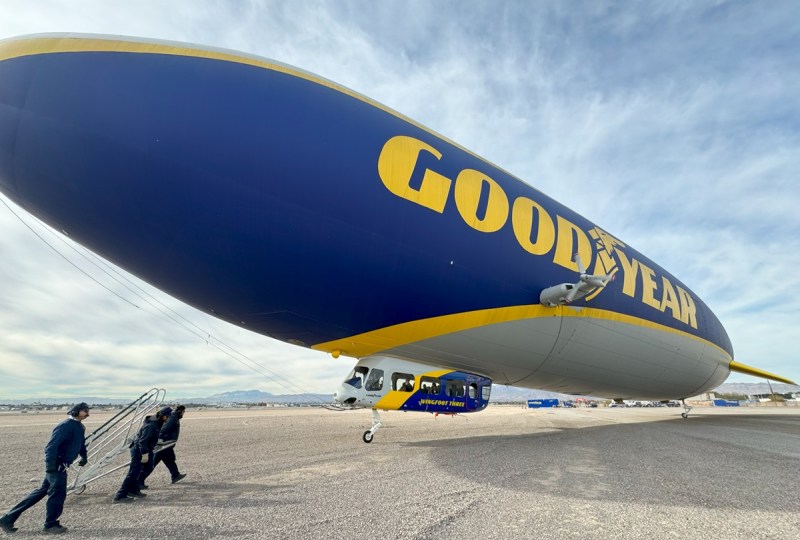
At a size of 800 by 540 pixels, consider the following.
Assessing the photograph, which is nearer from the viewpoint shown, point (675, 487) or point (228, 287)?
point (675, 487)

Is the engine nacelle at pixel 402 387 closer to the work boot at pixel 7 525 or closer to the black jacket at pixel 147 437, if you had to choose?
the black jacket at pixel 147 437

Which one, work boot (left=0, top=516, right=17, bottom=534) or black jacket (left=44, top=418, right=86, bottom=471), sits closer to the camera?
work boot (left=0, top=516, right=17, bottom=534)

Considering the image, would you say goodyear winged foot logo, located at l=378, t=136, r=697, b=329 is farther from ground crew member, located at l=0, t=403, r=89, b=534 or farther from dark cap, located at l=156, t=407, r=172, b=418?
ground crew member, located at l=0, t=403, r=89, b=534

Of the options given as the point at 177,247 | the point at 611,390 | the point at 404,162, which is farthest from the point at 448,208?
the point at 611,390

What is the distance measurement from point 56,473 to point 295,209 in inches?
200

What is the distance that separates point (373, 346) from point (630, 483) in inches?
232

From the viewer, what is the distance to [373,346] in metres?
10.2

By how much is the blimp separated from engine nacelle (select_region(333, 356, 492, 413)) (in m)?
0.04

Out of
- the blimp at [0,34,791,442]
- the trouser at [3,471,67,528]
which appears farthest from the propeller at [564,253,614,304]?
the trouser at [3,471,67,528]

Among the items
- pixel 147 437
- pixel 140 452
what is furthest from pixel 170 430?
pixel 140 452

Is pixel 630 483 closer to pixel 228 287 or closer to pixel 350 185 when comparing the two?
pixel 350 185

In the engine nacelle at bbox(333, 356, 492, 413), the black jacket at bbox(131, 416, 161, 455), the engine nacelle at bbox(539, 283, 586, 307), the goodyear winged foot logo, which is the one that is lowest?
the black jacket at bbox(131, 416, 161, 455)

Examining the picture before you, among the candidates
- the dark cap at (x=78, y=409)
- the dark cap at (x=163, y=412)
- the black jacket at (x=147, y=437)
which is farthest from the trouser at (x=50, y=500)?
the dark cap at (x=163, y=412)

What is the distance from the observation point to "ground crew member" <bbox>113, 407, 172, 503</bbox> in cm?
662
